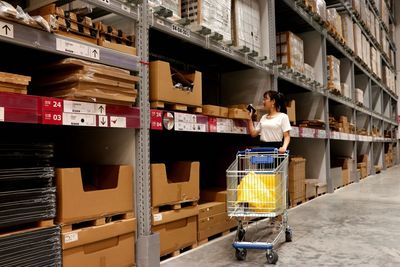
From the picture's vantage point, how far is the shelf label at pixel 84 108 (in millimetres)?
2369

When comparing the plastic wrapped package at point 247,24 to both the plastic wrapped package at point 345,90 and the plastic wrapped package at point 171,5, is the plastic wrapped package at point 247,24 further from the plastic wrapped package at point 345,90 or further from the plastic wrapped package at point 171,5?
the plastic wrapped package at point 345,90

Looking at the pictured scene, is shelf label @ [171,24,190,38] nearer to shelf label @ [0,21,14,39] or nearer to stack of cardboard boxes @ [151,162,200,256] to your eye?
stack of cardboard boxes @ [151,162,200,256]

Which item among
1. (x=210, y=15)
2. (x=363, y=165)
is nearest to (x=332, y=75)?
(x=363, y=165)

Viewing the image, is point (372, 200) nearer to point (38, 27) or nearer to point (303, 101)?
point (303, 101)

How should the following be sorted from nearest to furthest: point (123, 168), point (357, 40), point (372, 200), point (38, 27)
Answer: point (38, 27), point (123, 168), point (372, 200), point (357, 40)

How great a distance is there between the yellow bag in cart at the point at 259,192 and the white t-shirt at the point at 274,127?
1.14m

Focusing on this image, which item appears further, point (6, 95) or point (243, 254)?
point (243, 254)

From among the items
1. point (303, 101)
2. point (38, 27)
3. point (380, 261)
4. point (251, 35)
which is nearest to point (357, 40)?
point (303, 101)

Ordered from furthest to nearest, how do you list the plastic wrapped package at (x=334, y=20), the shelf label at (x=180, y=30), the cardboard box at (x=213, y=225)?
the plastic wrapped package at (x=334, y=20)
the cardboard box at (x=213, y=225)
the shelf label at (x=180, y=30)

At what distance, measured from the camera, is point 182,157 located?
18.8 ft

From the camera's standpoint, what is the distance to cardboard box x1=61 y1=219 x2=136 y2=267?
2398 mm

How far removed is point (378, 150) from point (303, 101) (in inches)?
323

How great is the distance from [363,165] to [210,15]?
8.82 m

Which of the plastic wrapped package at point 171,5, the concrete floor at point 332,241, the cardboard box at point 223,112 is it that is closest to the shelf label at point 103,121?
the plastic wrapped package at point 171,5
